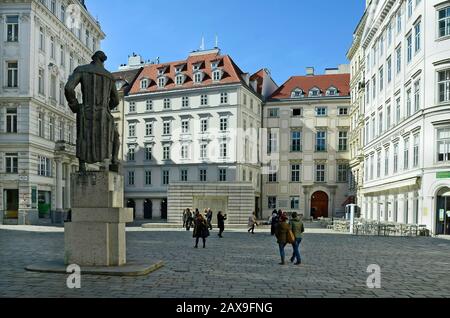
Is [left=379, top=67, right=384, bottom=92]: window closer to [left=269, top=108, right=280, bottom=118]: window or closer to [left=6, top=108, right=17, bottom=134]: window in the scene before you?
[left=269, top=108, right=280, bottom=118]: window

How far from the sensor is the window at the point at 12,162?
134 feet

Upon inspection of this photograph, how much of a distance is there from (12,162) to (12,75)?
762 centimetres

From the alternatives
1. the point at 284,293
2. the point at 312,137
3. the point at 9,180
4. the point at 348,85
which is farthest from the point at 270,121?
the point at 284,293

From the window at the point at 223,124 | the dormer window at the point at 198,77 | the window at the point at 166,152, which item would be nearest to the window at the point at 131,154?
the window at the point at 166,152

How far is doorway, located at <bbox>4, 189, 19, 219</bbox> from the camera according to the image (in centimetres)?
4075

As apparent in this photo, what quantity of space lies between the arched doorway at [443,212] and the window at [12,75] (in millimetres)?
34753

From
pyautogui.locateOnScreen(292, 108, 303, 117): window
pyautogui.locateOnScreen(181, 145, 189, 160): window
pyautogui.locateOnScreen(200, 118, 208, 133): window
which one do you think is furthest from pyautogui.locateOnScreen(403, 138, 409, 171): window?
pyautogui.locateOnScreen(181, 145, 189, 160): window

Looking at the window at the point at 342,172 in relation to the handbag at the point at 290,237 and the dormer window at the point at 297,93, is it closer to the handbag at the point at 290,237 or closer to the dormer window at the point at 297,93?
the dormer window at the point at 297,93

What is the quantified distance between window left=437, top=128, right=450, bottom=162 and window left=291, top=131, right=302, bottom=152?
32638 millimetres

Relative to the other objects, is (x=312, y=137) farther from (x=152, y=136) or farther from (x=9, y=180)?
(x=9, y=180)

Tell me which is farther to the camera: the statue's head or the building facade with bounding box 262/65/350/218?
the building facade with bounding box 262/65/350/218

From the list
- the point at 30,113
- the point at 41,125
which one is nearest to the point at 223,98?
the point at 41,125
